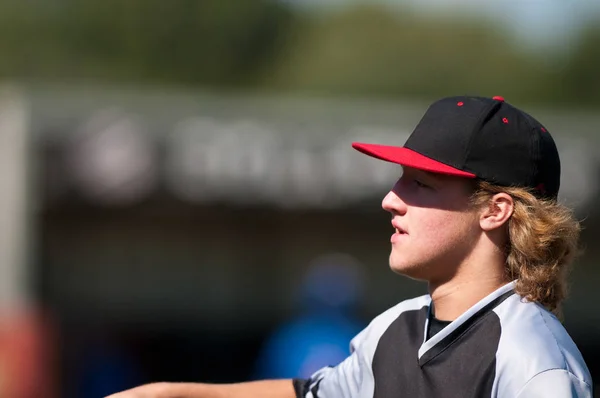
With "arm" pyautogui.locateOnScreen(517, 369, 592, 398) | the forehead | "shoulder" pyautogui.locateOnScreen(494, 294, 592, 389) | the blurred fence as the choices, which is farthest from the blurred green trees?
"arm" pyautogui.locateOnScreen(517, 369, 592, 398)

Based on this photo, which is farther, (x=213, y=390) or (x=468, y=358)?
(x=213, y=390)

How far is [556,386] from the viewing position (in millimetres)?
2281

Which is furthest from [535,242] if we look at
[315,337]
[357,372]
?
[315,337]

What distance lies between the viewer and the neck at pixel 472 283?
269 cm

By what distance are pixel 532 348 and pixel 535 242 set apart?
14.2 inches

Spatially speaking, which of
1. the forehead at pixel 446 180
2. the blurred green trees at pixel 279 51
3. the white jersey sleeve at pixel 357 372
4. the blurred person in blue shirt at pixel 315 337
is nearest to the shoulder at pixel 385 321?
the white jersey sleeve at pixel 357 372

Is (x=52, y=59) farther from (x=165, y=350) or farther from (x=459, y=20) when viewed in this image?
(x=165, y=350)

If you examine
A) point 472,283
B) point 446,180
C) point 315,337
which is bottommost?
point 315,337

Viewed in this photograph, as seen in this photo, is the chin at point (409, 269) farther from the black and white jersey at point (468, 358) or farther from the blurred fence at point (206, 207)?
the blurred fence at point (206, 207)

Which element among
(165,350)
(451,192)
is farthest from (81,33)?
(451,192)

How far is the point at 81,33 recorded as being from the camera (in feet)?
148

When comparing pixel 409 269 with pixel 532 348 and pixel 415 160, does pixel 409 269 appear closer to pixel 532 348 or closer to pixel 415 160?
pixel 415 160

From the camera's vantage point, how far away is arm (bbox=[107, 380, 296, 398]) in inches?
108

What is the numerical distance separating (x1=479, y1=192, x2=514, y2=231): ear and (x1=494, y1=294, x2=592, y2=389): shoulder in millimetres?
225
